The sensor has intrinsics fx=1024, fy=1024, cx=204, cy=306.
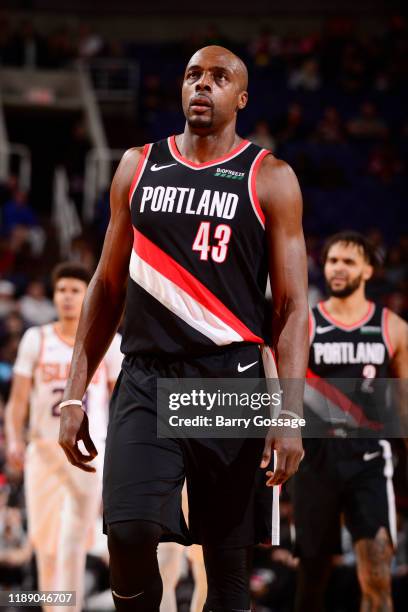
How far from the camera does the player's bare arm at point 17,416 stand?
21.2 feet

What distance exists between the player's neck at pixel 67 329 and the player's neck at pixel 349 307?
63.6 inches

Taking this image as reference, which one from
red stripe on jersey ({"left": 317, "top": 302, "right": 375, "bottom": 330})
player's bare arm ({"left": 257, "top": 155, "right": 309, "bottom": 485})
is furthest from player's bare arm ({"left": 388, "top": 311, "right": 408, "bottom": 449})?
player's bare arm ({"left": 257, "top": 155, "right": 309, "bottom": 485})

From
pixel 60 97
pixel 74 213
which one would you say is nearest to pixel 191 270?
pixel 74 213

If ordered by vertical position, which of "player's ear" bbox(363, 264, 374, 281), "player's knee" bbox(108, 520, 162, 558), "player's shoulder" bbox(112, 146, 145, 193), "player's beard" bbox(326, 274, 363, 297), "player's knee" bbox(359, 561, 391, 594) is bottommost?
"player's knee" bbox(108, 520, 162, 558)

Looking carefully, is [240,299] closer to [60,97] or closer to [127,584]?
[127,584]

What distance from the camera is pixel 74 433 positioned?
378 centimetres

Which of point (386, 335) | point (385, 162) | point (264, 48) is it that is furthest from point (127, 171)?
point (264, 48)

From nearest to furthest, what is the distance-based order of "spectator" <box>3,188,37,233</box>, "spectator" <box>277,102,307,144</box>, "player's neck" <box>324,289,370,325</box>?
"player's neck" <box>324,289,370,325</box>, "spectator" <box>3,188,37,233</box>, "spectator" <box>277,102,307,144</box>

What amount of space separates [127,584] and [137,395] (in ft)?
2.20

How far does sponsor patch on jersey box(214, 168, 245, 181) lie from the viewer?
3840mm

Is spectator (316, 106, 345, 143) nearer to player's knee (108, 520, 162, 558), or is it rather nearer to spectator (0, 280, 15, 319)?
spectator (0, 280, 15, 319)

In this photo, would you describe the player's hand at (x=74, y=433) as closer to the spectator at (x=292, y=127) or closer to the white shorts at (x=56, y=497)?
the white shorts at (x=56, y=497)

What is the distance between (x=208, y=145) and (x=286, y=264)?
0.57 m

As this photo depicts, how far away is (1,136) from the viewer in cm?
1634
